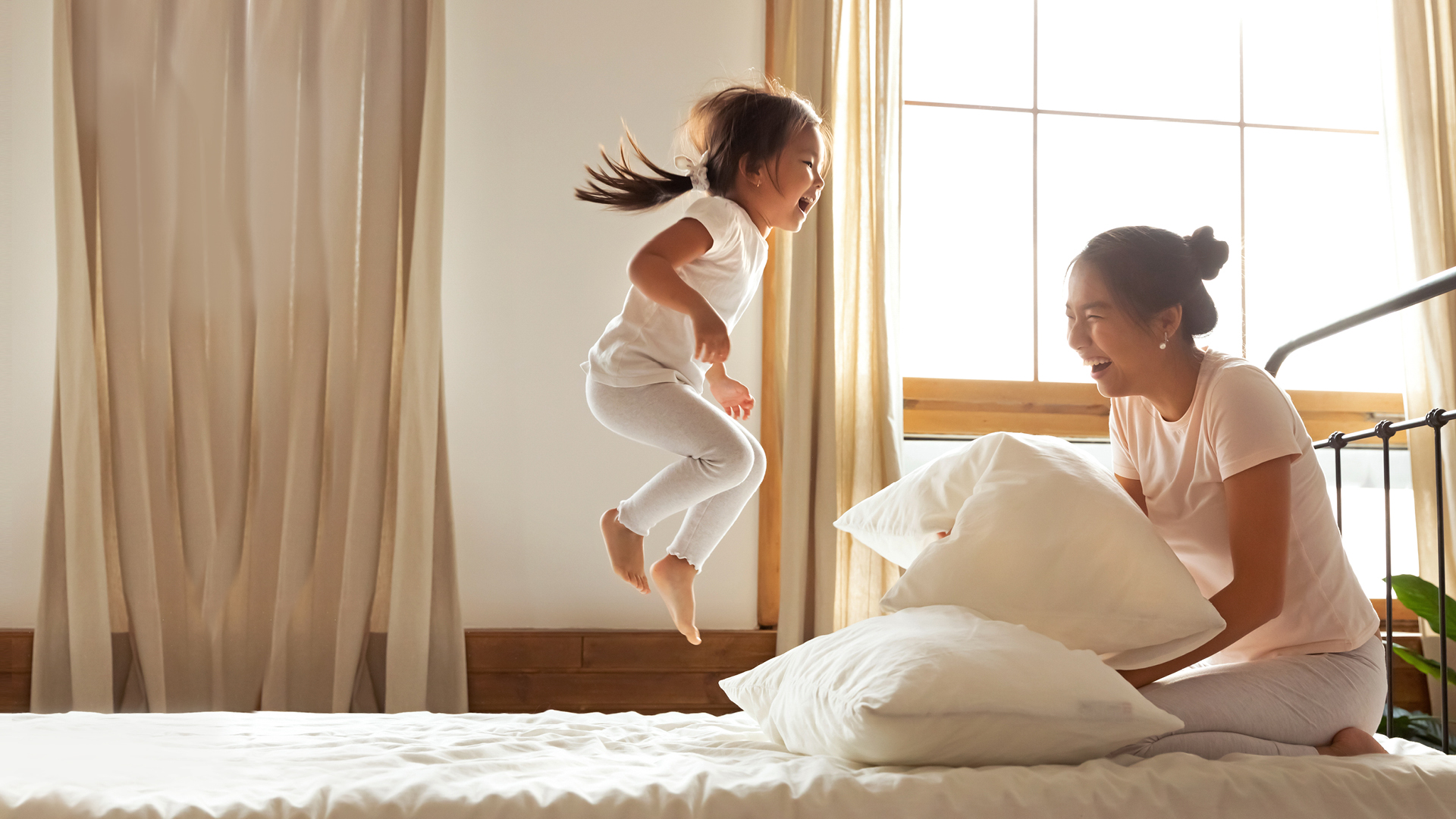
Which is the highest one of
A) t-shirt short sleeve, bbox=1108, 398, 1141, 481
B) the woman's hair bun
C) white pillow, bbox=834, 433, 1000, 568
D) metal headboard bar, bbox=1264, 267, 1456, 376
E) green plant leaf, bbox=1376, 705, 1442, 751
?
the woman's hair bun

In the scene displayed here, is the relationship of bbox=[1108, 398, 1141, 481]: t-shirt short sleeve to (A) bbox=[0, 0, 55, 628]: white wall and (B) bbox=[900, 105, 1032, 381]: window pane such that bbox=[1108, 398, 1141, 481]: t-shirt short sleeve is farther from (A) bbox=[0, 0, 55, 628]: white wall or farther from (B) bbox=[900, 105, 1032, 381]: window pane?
(A) bbox=[0, 0, 55, 628]: white wall

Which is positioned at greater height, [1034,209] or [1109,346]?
[1034,209]

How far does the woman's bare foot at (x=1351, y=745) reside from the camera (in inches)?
40.4

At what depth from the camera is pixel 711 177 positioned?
1601mm

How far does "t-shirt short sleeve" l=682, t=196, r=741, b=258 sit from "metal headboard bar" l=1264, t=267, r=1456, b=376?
97cm

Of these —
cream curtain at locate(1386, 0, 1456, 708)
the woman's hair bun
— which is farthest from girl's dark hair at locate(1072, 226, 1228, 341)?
cream curtain at locate(1386, 0, 1456, 708)

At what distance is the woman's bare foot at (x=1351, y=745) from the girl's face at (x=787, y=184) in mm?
1013

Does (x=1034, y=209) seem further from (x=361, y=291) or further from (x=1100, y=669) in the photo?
(x=1100, y=669)

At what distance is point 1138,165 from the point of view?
2842mm

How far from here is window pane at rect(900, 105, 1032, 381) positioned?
2.73 metres

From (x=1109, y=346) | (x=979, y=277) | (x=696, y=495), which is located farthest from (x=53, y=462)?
(x=979, y=277)

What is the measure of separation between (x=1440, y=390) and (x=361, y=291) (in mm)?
2785

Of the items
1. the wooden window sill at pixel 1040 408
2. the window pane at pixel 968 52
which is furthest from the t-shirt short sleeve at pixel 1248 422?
the window pane at pixel 968 52

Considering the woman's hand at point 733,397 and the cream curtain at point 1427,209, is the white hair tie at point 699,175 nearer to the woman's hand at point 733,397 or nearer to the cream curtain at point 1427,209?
the woman's hand at point 733,397
